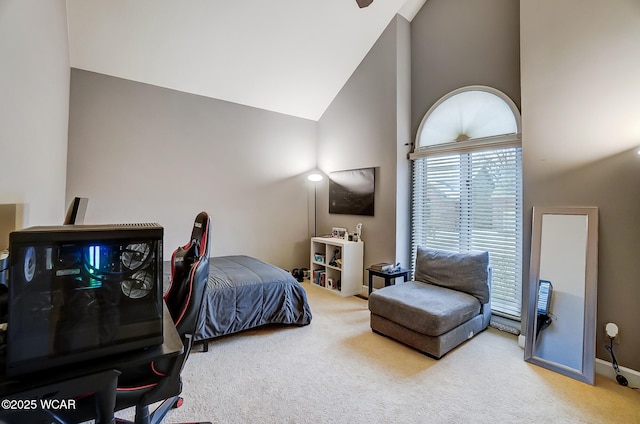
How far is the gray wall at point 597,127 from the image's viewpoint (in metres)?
2.07

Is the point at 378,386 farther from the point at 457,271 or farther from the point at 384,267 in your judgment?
the point at 384,267

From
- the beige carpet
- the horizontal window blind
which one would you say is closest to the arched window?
the horizontal window blind

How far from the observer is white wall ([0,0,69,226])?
1251mm

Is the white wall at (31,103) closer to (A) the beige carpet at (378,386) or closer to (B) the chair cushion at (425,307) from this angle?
(A) the beige carpet at (378,386)

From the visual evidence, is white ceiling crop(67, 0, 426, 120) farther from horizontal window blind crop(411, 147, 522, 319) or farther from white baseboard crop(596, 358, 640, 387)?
white baseboard crop(596, 358, 640, 387)

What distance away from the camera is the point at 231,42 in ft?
11.1

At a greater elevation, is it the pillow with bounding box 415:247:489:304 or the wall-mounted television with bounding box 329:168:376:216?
the wall-mounted television with bounding box 329:168:376:216

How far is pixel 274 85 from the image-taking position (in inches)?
162

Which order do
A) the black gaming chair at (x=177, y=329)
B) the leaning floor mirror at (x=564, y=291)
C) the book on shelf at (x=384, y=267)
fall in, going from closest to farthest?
the black gaming chair at (x=177, y=329)
the leaning floor mirror at (x=564, y=291)
the book on shelf at (x=384, y=267)

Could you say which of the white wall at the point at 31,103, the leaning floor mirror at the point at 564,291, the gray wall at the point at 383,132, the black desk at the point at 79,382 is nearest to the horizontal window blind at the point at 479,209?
the gray wall at the point at 383,132

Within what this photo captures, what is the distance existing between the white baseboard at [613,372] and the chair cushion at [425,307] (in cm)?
88

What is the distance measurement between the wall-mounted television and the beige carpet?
187 centimetres

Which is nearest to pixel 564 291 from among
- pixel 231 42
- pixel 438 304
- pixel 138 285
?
pixel 438 304

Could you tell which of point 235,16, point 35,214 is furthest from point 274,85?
point 35,214
